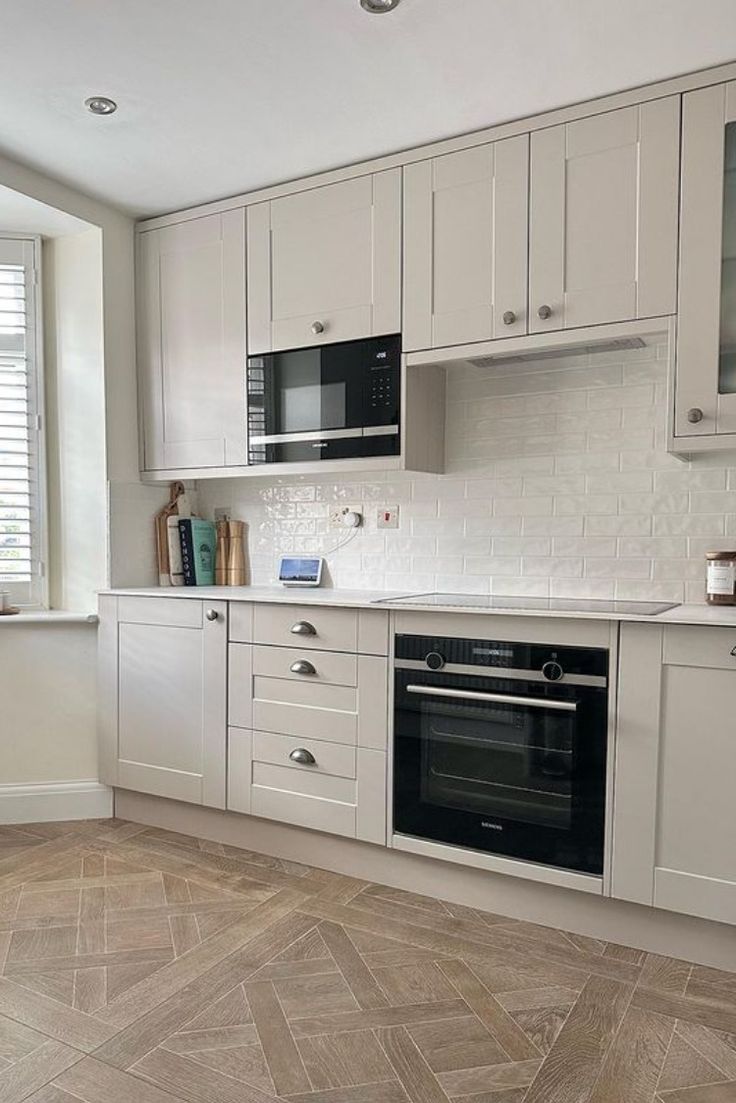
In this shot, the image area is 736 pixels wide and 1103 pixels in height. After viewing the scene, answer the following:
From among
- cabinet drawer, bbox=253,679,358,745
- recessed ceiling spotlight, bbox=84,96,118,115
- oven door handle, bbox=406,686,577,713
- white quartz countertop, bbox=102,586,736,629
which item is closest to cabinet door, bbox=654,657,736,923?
white quartz countertop, bbox=102,586,736,629

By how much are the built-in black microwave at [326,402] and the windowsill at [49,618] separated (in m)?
0.95

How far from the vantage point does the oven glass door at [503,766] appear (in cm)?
228

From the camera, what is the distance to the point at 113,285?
3371mm

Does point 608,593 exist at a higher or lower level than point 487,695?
higher

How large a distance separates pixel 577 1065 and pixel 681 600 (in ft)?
4.85

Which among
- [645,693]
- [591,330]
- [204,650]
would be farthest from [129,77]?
[645,693]

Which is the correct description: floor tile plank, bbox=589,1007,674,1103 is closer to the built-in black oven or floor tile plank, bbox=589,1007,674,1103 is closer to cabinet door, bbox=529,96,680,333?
the built-in black oven

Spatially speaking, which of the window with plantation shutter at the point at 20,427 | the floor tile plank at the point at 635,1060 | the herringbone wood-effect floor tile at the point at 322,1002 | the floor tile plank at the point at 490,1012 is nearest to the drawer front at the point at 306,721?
the herringbone wood-effect floor tile at the point at 322,1002

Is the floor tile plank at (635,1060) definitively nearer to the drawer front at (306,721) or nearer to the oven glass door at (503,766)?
the oven glass door at (503,766)

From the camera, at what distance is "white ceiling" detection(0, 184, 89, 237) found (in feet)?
9.93

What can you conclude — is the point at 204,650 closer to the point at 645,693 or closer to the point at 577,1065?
the point at 645,693

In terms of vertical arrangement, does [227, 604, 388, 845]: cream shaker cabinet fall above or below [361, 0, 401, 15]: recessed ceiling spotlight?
below

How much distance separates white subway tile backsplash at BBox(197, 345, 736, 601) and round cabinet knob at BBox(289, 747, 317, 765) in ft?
2.58

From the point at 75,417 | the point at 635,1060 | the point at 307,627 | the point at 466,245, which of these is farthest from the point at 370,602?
the point at 75,417
